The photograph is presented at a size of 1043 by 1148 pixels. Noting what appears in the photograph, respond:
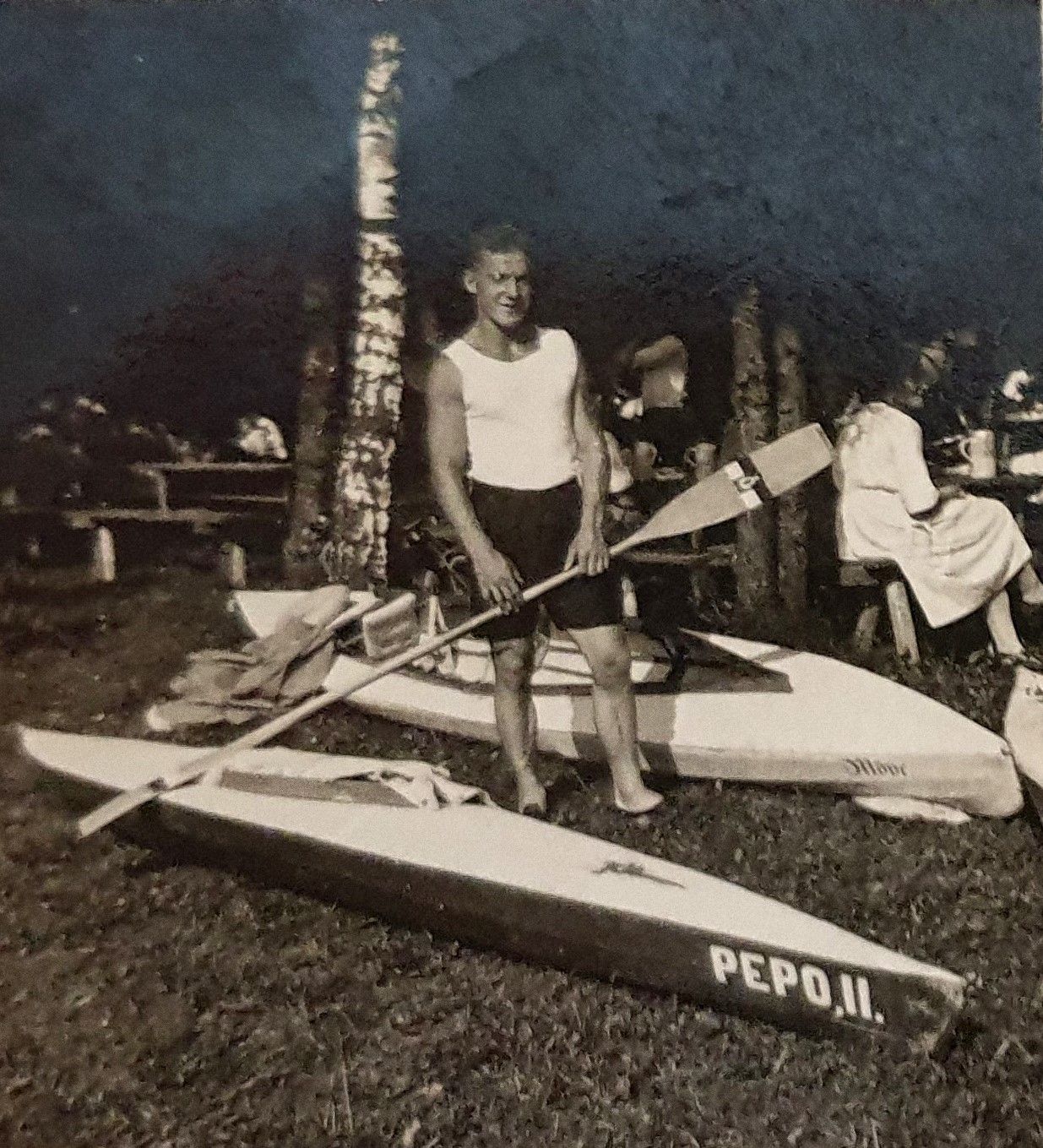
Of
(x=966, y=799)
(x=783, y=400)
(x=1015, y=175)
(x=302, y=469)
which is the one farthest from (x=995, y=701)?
(x=302, y=469)

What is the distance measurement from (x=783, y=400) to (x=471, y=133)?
0.63 meters

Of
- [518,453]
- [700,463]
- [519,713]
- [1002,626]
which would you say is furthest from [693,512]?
[1002,626]

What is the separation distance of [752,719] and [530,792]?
0.38 metres

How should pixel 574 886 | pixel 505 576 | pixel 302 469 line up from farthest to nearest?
pixel 302 469, pixel 505 576, pixel 574 886

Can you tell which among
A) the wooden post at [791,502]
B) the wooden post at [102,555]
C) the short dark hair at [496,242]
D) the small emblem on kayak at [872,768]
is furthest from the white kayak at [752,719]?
the short dark hair at [496,242]

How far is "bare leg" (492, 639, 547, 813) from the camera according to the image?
1.64m

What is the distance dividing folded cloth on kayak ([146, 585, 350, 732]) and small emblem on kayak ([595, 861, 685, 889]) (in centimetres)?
53

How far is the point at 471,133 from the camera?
1.62 metres

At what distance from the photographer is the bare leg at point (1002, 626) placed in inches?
65.7

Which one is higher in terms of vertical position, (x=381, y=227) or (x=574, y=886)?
(x=381, y=227)

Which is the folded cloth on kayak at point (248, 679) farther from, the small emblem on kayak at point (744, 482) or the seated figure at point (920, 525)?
the seated figure at point (920, 525)

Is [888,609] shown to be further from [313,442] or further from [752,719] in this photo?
[313,442]

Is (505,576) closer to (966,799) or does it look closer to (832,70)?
(966,799)

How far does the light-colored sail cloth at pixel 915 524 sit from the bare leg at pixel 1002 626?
1cm
